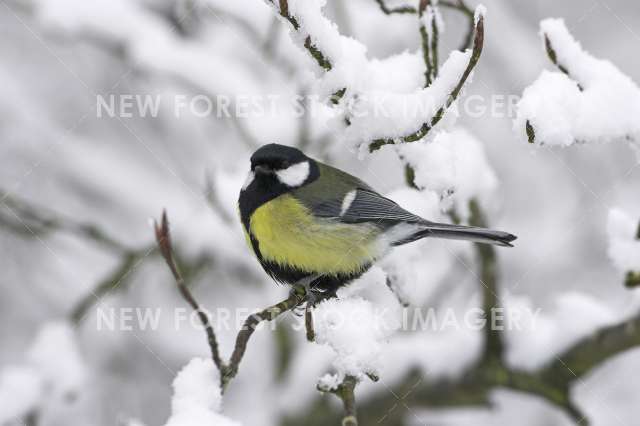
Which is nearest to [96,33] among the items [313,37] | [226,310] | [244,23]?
[244,23]

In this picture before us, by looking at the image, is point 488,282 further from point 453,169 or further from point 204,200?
point 204,200

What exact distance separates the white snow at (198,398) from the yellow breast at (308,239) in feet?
2.65

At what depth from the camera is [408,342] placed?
3762mm

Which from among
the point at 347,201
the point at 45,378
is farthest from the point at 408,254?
the point at 45,378

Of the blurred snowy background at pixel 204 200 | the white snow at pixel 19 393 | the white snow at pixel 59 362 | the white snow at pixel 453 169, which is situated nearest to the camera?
the white snow at pixel 453 169

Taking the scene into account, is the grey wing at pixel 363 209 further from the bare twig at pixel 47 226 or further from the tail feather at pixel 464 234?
the bare twig at pixel 47 226

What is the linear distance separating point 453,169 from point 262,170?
2.47 feet

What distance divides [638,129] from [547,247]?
11.2 ft

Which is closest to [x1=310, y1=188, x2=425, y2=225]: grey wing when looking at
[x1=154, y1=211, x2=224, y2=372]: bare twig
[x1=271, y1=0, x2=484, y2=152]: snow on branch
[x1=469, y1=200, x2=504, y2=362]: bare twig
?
[x1=469, y1=200, x2=504, y2=362]: bare twig

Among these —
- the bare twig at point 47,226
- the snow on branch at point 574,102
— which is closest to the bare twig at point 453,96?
the snow on branch at point 574,102

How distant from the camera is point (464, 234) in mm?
2643

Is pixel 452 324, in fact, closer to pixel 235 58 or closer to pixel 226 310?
pixel 226 310

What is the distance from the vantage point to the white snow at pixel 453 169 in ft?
7.84

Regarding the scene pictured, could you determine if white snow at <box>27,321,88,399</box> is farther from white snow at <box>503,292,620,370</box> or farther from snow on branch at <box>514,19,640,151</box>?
snow on branch at <box>514,19,640,151</box>
